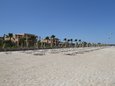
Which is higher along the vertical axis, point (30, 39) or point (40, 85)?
point (30, 39)

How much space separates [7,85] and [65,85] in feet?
6.89

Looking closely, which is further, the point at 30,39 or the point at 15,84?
the point at 30,39

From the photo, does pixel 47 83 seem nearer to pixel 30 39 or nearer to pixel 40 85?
pixel 40 85

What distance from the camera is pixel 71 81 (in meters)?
9.50

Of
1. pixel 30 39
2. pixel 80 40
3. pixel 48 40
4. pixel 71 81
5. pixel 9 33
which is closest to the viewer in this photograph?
pixel 71 81

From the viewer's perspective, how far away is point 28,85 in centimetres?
844

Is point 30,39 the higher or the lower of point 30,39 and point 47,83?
the higher

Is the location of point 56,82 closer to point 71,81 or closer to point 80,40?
point 71,81

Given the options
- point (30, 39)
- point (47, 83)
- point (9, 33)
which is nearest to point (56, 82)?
point (47, 83)

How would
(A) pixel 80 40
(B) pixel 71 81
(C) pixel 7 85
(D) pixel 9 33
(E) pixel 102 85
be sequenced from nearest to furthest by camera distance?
(C) pixel 7 85 < (E) pixel 102 85 < (B) pixel 71 81 < (D) pixel 9 33 < (A) pixel 80 40

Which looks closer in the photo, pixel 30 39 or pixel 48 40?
pixel 30 39

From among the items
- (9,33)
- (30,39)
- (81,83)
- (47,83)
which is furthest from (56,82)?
(30,39)

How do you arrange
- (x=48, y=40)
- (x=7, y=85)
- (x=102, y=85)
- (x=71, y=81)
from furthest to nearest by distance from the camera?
(x=48, y=40) < (x=71, y=81) < (x=102, y=85) < (x=7, y=85)

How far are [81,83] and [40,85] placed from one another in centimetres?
166
